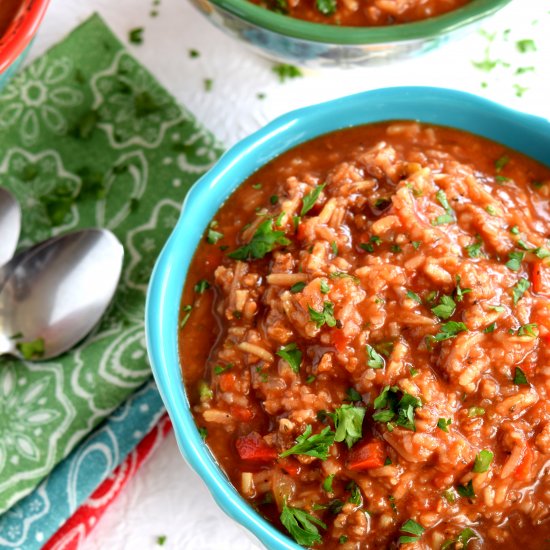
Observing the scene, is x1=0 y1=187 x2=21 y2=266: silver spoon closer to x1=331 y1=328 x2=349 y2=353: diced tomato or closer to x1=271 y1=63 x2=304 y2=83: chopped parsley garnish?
x1=271 y1=63 x2=304 y2=83: chopped parsley garnish

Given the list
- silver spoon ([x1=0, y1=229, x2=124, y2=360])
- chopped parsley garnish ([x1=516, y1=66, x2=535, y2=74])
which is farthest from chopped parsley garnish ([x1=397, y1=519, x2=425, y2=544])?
chopped parsley garnish ([x1=516, y1=66, x2=535, y2=74])

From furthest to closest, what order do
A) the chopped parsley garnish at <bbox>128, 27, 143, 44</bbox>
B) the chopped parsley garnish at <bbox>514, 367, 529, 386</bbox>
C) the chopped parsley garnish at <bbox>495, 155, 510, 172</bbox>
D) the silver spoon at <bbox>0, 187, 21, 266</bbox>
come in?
the chopped parsley garnish at <bbox>128, 27, 143, 44</bbox>
the silver spoon at <bbox>0, 187, 21, 266</bbox>
the chopped parsley garnish at <bbox>495, 155, 510, 172</bbox>
the chopped parsley garnish at <bbox>514, 367, 529, 386</bbox>

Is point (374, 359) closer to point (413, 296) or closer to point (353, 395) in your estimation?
point (353, 395)

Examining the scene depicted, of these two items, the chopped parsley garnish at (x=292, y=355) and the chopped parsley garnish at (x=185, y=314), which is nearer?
the chopped parsley garnish at (x=292, y=355)

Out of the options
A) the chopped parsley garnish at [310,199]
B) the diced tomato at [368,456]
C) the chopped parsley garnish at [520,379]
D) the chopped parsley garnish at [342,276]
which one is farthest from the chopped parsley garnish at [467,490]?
the chopped parsley garnish at [310,199]

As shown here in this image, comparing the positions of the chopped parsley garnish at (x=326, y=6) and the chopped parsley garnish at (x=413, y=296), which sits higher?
the chopped parsley garnish at (x=326, y=6)

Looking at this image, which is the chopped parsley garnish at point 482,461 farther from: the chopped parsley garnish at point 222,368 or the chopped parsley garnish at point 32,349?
the chopped parsley garnish at point 32,349
